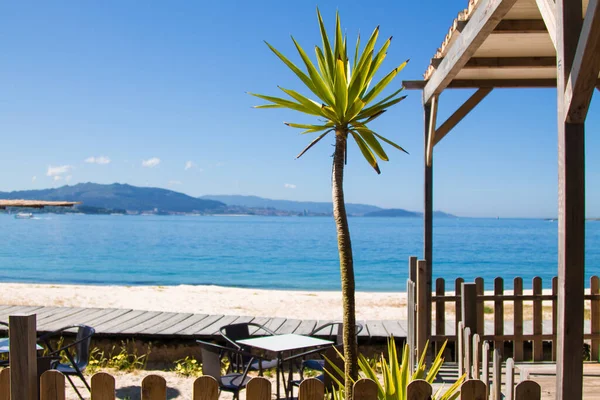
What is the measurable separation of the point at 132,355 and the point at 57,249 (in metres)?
61.9

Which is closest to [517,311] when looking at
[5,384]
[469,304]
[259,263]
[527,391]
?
[469,304]

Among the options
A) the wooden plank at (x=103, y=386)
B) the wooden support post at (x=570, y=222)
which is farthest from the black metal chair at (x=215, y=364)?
the wooden support post at (x=570, y=222)

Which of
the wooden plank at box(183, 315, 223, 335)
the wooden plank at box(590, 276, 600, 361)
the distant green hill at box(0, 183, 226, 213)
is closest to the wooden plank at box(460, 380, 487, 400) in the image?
the wooden plank at box(590, 276, 600, 361)

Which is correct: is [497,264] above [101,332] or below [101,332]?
below

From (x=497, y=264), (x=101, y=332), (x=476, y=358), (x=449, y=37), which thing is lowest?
(x=497, y=264)

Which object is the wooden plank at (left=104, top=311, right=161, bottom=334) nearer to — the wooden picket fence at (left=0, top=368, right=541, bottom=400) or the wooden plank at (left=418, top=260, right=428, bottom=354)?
the wooden plank at (left=418, top=260, right=428, bottom=354)

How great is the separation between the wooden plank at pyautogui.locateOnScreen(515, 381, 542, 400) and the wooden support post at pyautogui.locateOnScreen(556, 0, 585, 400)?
7.2 inches

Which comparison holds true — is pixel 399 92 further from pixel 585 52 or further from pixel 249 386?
pixel 249 386

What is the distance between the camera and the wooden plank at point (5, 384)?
10.7 ft

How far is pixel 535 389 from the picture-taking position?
2.91 meters

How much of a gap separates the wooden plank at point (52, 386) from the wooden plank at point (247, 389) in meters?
0.69

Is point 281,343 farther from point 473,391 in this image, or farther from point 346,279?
point 473,391

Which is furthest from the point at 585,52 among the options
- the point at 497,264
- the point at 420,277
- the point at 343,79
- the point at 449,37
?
the point at 497,264

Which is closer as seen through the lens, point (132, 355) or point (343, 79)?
point (343, 79)
